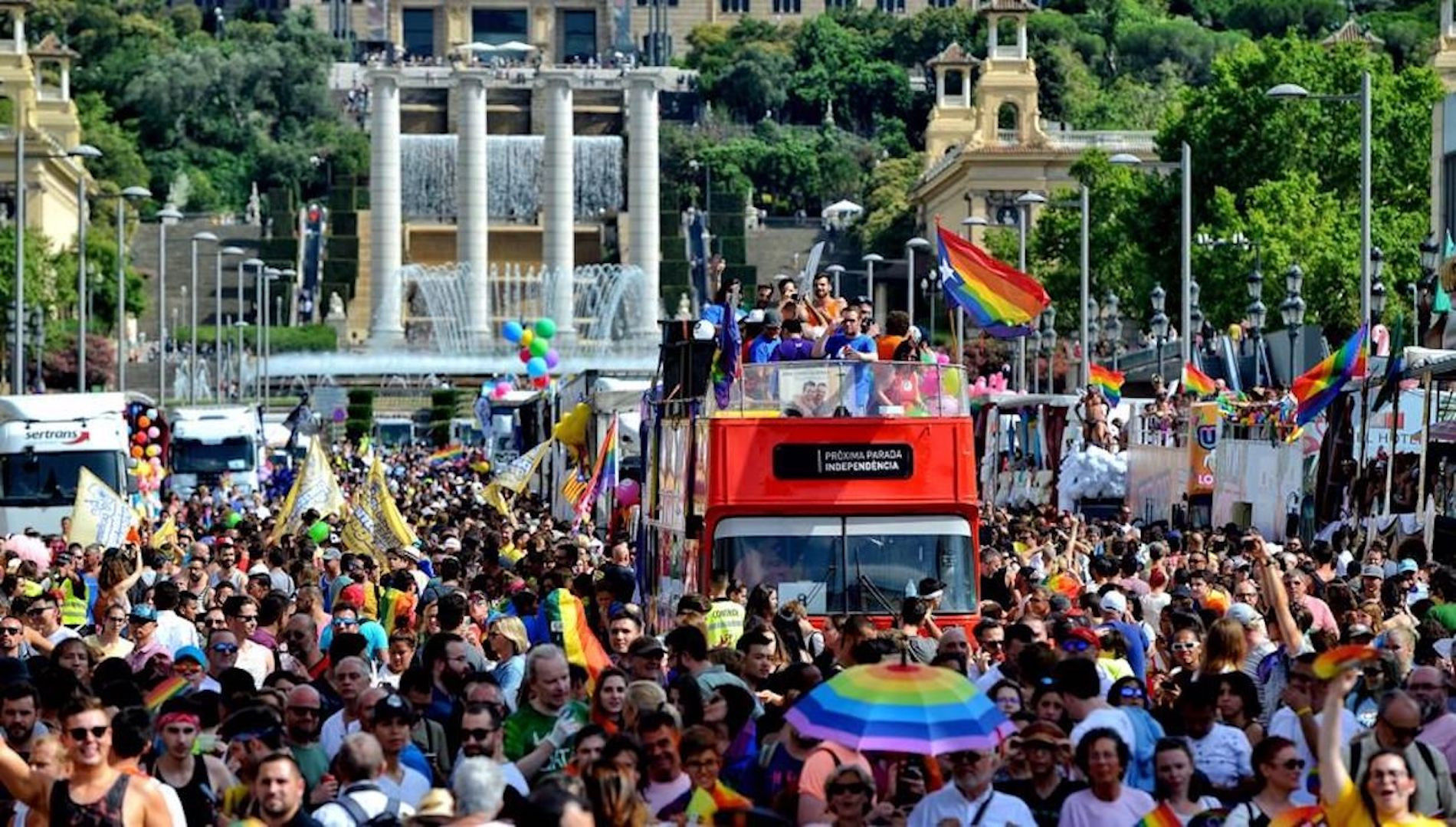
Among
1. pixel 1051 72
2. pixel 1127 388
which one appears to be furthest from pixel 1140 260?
pixel 1051 72

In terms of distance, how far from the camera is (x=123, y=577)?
72.8 ft

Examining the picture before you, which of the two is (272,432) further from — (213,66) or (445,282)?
(213,66)

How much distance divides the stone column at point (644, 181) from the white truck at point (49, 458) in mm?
97263

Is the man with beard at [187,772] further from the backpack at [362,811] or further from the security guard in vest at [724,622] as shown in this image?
the security guard in vest at [724,622]

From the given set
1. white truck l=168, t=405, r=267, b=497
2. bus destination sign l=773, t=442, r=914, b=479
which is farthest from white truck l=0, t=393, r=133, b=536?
bus destination sign l=773, t=442, r=914, b=479

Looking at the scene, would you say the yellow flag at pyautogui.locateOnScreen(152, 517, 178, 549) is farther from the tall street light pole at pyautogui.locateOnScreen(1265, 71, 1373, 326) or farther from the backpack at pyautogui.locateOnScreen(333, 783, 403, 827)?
the backpack at pyautogui.locateOnScreen(333, 783, 403, 827)

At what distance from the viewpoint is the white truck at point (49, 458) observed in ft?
157

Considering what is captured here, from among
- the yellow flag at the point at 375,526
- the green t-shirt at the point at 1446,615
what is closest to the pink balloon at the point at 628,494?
the yellow flag at the point at 375,526

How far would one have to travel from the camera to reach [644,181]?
146 m

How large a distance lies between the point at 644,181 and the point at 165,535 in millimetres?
110578

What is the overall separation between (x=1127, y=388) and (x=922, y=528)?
167 ft

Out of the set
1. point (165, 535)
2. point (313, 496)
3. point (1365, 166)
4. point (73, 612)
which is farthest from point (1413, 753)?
point (1365, 166)

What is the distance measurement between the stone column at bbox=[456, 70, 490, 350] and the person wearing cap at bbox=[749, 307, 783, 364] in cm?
12134

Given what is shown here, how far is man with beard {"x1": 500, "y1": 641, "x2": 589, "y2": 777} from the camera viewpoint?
1461 centimetres
